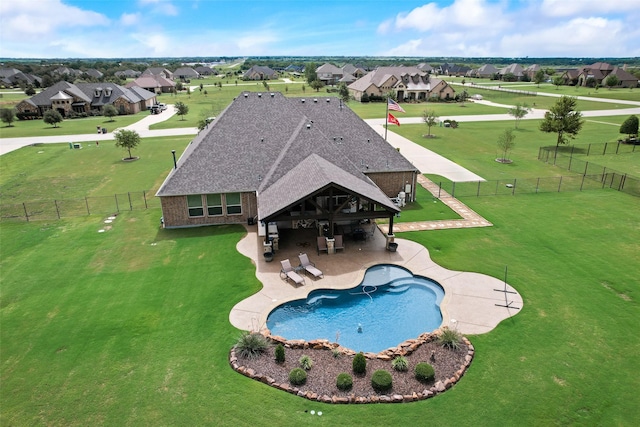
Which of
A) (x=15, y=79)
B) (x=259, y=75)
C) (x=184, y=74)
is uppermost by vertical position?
(x=184, y=74)

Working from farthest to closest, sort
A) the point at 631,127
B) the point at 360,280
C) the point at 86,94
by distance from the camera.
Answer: the point at 86,94 → the point at 631,127 → the point at 360,280

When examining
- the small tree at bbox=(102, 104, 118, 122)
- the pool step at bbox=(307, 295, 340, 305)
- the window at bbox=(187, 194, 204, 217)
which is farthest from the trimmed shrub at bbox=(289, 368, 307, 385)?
the small tree at bbox=(102, 104, 118, 122)

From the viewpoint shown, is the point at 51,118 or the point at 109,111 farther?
the point at 109,111

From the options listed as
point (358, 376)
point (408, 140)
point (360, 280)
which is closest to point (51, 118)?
point (408, 140)

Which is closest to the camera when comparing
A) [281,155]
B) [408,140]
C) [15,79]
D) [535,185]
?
[281,155]

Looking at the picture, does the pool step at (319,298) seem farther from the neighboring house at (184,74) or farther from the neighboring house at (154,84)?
the neighboring house at (184,74)

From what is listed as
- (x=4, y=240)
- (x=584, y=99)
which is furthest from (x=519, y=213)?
(x=584, y=99)

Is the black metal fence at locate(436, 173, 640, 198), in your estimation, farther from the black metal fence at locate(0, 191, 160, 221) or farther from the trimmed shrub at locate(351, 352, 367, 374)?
the black metal fence at locate(0, 191, 160, 221)

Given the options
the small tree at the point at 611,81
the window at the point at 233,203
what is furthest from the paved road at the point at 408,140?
the small tree at the point at 611,81

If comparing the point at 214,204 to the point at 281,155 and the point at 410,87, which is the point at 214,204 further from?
the point at 410,87
